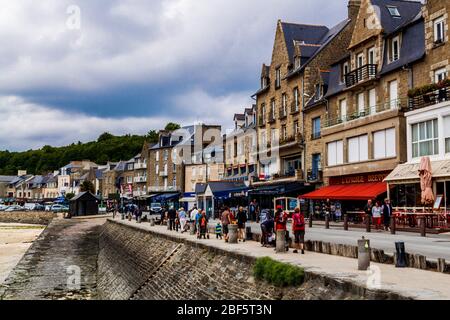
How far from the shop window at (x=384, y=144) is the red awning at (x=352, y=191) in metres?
1.77

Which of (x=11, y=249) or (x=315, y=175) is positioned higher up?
(x=315, y=175)

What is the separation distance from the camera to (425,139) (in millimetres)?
28312

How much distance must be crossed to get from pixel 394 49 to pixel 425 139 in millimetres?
7891

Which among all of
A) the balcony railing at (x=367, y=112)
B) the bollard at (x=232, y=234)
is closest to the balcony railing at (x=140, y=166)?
the balcony railing at (x=367, y=112)

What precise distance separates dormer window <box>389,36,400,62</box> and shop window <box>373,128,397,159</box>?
4.76 metres

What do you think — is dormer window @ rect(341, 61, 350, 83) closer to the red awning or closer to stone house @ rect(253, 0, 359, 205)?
stone house @ rect(253, 0, 359, 205)

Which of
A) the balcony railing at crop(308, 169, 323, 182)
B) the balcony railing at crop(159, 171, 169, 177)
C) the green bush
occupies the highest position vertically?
the balcony railing at crop(159, 171, 169, 177)

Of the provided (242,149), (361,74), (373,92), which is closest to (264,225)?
(373,92)

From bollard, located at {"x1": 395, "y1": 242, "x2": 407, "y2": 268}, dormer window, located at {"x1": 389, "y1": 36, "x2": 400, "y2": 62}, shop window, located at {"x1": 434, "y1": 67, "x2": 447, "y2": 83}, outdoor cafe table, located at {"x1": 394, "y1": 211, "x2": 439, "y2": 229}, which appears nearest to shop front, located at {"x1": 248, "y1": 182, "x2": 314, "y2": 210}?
dormer window, located at {"x1": 389, "y1": 36, "x2": 400, "y2": 62}

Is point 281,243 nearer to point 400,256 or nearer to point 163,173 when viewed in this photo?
point 400,256

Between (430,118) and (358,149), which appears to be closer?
(430,118)

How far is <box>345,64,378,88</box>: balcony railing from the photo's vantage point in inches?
1372

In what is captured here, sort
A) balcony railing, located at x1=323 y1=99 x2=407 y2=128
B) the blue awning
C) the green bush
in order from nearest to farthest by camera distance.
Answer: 1. the green bush
2. balcony railing, located at x1=323 y1=99 x2=407 y2=128
3. the blue awning

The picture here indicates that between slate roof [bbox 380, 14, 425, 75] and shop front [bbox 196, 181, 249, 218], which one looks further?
shop front [bbox 196, 181, 249, 218]
